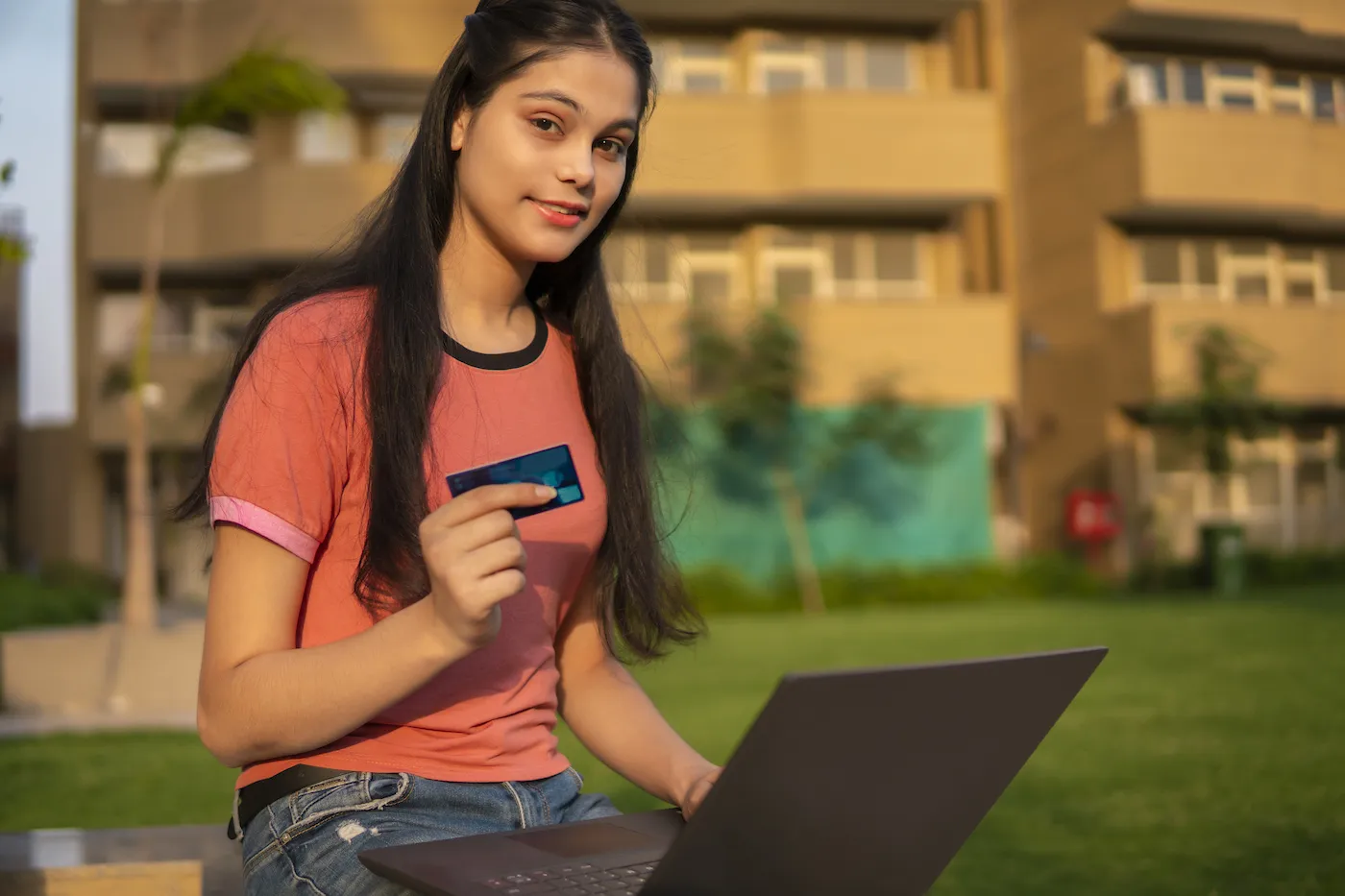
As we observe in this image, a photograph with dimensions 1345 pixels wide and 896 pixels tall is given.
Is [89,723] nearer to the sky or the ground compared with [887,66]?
nearer to the ground

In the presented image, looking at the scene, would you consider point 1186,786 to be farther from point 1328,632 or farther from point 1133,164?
Result: point 1133,164

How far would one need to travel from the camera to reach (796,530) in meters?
19.7

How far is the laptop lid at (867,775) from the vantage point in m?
1.33

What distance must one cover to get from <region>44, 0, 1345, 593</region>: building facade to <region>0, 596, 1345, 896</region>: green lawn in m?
9.18

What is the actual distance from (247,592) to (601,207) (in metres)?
→ 0.74

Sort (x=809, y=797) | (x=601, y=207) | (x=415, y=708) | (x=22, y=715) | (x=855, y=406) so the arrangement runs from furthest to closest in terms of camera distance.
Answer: (x=855, y=406), (x=22, y=715), (x=601, y=207), (x=415, y=708), (x=809, y=797)

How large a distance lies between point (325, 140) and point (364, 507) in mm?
20394

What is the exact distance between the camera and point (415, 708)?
6.15 ft

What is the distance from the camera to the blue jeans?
67.4 inches

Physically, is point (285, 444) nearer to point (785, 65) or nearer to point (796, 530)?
point (796, 530)

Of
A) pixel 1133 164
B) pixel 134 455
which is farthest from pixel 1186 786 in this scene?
pixel 1133 164

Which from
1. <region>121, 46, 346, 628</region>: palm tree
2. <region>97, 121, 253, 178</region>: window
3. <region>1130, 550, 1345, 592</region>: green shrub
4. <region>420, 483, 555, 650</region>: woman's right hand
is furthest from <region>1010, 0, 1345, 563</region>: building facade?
<region>420, 483, 555, 650</region>: woman's right hand

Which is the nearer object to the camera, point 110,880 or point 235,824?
point 235,824

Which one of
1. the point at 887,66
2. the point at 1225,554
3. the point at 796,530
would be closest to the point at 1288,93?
the point at 887,66
